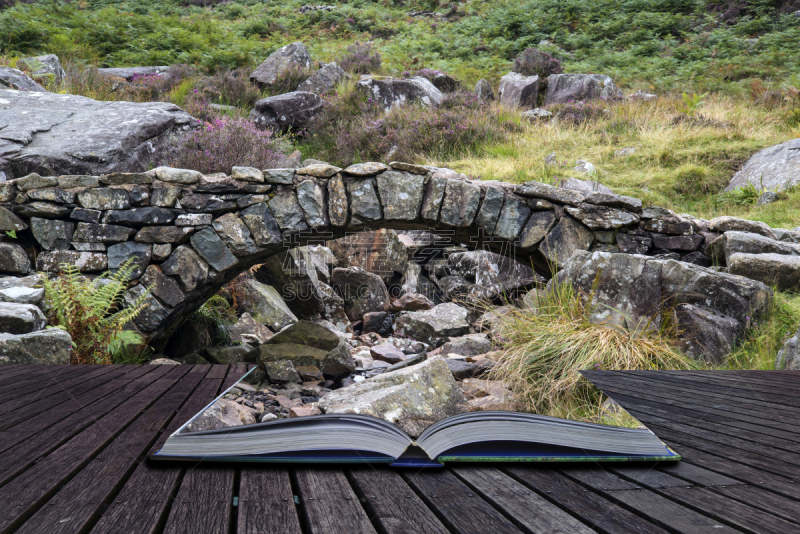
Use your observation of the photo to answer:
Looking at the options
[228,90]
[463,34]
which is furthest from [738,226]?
[463,34]

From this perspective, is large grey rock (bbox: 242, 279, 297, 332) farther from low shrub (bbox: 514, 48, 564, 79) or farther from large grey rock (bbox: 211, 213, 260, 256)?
low shrub (bbox: 514, 48, 564, 79)

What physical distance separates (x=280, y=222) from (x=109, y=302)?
163cm

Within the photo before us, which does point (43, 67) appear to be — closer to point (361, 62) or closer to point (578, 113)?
point (361, 62)

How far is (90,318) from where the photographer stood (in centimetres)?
406

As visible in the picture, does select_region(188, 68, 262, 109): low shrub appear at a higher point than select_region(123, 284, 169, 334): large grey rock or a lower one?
higher

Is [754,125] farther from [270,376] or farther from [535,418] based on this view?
[535,418]

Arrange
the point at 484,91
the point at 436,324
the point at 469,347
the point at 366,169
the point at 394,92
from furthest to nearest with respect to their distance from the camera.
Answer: the point at 484,91, the point at 394,92, the point at 436,324, the point at 469,347, the point at 366,169

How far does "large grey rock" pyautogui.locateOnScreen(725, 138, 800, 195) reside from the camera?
6910mm

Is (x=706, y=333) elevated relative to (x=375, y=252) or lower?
elevated

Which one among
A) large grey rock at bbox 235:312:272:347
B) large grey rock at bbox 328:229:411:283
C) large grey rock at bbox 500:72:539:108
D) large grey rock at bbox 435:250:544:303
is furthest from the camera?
large grey rock at bbox 500:72:539:108

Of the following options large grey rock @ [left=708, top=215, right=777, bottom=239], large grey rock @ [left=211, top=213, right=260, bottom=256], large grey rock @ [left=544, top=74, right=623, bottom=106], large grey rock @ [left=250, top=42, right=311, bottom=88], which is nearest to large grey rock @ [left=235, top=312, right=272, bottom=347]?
large grey rock @ [left=211, top=213, right=260, bottom=256]

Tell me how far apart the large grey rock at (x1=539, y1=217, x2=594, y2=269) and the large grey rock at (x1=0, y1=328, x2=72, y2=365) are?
4176mm

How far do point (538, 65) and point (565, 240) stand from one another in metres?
11.0

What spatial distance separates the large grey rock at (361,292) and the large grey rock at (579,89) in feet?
23.8
